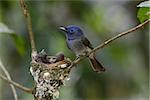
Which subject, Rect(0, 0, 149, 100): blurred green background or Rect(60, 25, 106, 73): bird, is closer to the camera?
Rect(60, 25, 106, 73): bird

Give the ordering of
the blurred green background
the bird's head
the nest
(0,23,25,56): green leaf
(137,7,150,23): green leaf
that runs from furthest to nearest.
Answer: the blurred green background
the bird's head
(0,23,25,56): green leaf
the nest
(137,7,150,23): green leaf

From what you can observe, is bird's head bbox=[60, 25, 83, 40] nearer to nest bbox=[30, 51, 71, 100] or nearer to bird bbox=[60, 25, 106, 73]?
bird bbox=[60, 25, 106, 73]

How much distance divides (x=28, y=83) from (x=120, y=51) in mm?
855

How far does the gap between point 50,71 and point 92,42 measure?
1.58 m

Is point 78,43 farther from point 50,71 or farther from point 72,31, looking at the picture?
point 50,71

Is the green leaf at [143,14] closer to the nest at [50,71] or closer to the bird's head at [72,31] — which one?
the nest at [50,71]

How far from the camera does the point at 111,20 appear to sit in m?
4.58

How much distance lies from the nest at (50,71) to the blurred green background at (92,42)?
3.77 feet

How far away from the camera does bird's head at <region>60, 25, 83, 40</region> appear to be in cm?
272

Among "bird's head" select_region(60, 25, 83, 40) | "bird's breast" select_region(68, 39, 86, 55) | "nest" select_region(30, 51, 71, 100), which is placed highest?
"bird's head" select_region(60, 25, 83, 40)

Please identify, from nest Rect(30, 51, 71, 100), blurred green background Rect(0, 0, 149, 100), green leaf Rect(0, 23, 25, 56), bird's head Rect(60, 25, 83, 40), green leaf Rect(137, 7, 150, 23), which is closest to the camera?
green leaf Rect(137, 7, 150, 23)

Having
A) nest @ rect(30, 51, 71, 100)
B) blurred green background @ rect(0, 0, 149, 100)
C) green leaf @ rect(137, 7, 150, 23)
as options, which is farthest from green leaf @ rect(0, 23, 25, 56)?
blurred green background @ rect(0, 0, 149, 100)

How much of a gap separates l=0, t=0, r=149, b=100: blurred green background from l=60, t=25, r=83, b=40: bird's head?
0.70m

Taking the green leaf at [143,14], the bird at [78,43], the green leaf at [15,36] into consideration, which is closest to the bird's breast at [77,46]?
the bird at [78,43]
